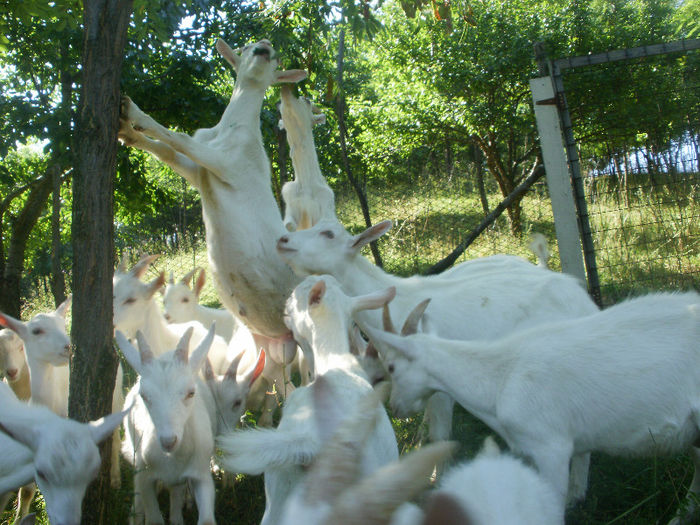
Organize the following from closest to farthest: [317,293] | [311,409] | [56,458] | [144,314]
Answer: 1. [311,409]
2. [56,458]
3. [317,293]
4. [144,314]

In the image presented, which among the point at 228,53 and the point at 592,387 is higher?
the point at 228,53

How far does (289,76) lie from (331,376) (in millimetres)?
3092

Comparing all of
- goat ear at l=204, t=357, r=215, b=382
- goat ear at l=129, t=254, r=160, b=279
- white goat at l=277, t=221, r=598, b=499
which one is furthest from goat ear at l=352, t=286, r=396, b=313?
goat ear at l=129, t=254, r=160, b=279

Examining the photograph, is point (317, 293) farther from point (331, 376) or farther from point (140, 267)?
point (140, 267)

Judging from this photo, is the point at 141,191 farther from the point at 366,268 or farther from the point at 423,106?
the point at 423,106

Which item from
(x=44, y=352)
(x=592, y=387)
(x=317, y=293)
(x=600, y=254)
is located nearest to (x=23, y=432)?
(x=44, y=352)

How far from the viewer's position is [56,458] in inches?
120

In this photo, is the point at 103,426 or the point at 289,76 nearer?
the point at 103,426

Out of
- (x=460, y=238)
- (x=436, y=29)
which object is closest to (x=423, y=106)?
(x=436, y=29)

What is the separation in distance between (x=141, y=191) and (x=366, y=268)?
14.2 feet

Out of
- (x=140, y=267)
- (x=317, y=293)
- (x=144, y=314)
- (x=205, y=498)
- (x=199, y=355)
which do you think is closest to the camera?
(x=205, y=498)

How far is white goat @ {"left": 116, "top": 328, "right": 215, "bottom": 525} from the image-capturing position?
11.7ft

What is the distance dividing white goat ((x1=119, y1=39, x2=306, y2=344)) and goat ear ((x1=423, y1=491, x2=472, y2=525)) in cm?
416

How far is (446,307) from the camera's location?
4.70 metres
